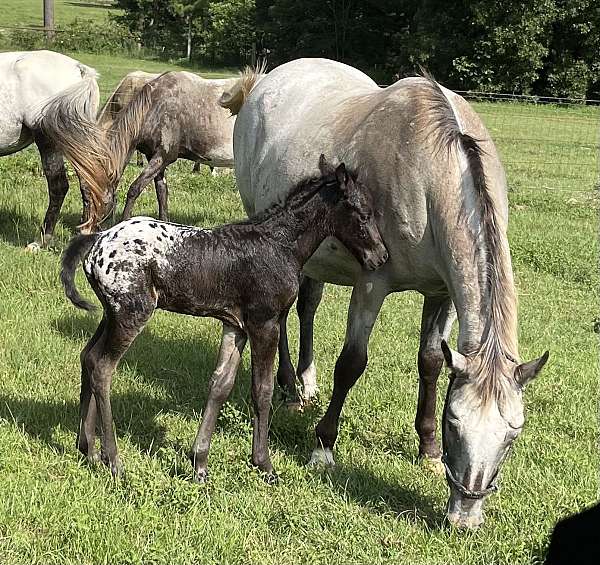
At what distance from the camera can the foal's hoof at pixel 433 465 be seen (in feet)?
14.5

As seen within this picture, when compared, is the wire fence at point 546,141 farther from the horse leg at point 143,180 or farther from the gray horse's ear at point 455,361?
the gray horse's ear at point 455,361

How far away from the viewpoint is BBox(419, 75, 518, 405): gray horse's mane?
3.36 meters

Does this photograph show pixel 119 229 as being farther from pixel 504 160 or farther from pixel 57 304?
pixel 504 160

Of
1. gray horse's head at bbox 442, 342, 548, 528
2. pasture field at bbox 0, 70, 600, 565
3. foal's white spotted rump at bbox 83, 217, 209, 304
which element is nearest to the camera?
gray horse's head at bbox 442, 342, 548, 528

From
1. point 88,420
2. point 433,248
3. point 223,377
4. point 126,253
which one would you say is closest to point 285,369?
point 223,377

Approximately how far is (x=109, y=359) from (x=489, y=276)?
6.07ft

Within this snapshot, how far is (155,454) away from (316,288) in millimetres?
1979

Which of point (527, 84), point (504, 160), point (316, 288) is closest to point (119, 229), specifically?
point (316, 288)

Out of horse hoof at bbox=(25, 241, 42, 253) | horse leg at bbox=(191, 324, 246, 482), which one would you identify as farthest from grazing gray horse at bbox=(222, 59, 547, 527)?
horse hoof at bbox=(25, 241, 42, 253)

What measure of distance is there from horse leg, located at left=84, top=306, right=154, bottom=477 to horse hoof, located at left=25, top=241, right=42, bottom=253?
4.36 metres

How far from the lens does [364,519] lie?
380 centimetres

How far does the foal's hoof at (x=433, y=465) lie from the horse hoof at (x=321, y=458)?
0.52 metres

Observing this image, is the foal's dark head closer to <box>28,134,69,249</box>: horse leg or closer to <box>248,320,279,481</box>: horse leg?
<box>248,320,279,481</box>: horse leg

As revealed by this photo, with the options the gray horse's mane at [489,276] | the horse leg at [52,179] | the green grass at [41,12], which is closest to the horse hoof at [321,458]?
the gray horse's mane at [489,276]
